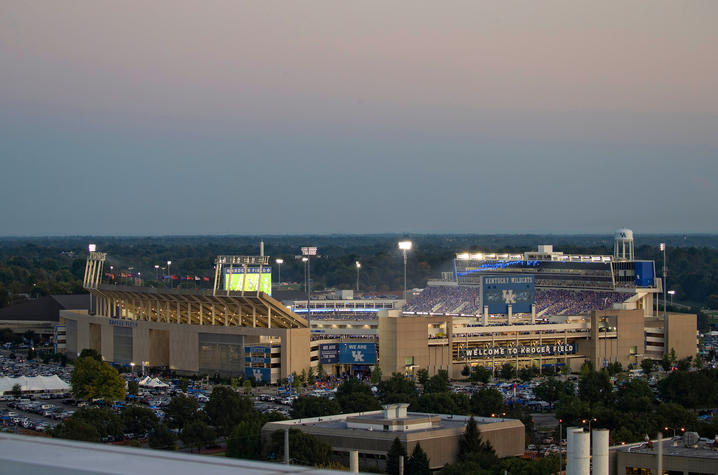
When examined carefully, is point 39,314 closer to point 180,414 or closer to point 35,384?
point 35,384

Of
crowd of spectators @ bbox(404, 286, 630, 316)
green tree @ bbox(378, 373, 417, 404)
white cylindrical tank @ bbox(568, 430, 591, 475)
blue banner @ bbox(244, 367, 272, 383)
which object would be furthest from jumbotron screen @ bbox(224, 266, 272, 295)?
white cylindrical tank @ bbox(568, 430, 591, 475)

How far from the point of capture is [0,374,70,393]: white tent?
64.8 metres

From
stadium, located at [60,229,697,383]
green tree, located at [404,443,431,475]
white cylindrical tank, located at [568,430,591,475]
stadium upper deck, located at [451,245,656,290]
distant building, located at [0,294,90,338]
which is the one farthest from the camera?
distant building, located at [0,294,90,338]

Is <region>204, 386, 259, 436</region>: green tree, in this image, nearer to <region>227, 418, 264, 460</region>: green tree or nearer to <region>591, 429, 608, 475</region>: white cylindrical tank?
<region>227, 418, 264, 460</region>: green tree

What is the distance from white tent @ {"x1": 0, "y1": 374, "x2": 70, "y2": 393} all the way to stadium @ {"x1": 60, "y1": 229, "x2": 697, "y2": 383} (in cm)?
995

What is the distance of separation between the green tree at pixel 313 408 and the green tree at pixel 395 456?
38.6 ft

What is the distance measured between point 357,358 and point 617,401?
67.8 ft

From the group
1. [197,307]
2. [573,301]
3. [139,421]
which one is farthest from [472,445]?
[573,301]

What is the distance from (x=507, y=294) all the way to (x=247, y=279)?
60.4ft

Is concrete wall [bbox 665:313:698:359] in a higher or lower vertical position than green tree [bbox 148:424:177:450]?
higher

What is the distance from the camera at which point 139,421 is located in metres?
48.8

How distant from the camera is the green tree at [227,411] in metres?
48.3

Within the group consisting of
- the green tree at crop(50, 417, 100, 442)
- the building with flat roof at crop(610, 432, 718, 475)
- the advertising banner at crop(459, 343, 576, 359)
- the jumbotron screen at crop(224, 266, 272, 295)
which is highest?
the jumbotron screen at crop(224, 266, 272, 295)

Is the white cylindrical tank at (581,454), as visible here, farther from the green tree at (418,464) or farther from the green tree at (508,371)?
the green tree at (508,371)
